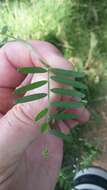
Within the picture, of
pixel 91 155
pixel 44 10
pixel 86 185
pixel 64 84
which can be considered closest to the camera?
pixel 64 84

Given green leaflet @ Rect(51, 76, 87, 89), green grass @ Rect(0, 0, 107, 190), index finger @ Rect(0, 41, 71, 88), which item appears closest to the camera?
green leaflet @ Rect(51, 76, 87, 89)

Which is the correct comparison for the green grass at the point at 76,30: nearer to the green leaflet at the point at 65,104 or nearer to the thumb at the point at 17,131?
the thumb at the point at 17,131

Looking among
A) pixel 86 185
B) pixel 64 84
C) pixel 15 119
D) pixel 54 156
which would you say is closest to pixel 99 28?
pixel 86 185

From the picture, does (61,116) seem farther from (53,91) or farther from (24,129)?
(24,129)

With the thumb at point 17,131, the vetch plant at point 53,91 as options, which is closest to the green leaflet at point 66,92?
the vetch plant at point 53,91

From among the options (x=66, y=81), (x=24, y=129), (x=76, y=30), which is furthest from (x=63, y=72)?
(x=76, y=30)

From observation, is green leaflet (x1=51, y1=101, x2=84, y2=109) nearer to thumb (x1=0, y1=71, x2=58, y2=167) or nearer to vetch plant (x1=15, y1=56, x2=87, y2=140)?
vetch plant (x1=15, y1=56, x2=87, y2=140)

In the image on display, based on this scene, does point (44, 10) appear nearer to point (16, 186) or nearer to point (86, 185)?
point (86, 185)

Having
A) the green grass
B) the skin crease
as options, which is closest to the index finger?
the skin crease
